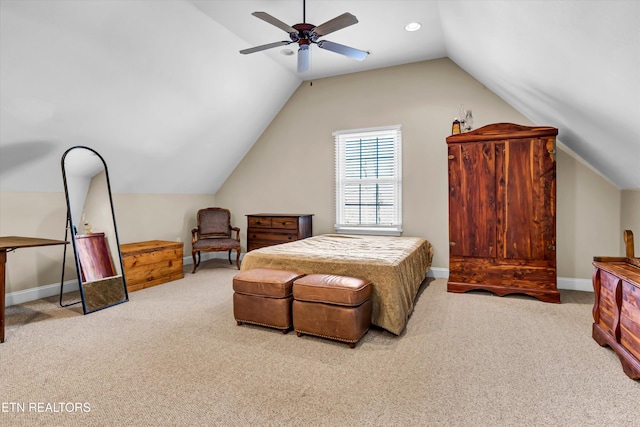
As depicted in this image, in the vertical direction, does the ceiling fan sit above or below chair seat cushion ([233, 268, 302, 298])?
above

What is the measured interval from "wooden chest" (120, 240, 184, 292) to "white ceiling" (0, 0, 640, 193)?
0.99m

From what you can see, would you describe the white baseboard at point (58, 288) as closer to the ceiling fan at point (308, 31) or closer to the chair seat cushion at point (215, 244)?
the chair seat cushion at point (215, 244)

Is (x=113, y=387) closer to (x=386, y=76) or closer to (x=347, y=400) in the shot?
(x=347, y=400)

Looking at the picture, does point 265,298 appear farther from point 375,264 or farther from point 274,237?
point 274,237

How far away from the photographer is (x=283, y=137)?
5.95 meters

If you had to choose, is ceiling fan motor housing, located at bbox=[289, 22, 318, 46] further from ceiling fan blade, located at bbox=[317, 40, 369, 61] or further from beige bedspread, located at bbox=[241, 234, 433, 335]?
beige bedspread, located at bbox=[241, 234, 433, 335]

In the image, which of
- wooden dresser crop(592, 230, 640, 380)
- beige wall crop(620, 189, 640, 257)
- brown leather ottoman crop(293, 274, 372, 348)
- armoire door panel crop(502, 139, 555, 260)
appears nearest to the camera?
wooden dresser crop(592, 230, 640, 380)

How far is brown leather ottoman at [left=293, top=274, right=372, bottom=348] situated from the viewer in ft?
8.73

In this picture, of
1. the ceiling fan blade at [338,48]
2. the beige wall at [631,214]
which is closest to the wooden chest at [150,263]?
the ceiling fan blade at [338,48]

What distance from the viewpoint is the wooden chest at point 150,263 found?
14.4 ft

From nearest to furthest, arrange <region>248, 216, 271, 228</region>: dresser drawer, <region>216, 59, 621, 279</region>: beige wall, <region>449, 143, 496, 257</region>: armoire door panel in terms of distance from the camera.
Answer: <region>449, 143, 496, 257</region>: armoire door panel → <region>216, 59, 621, 279</region>: beige wall → <region>248, 216, 271, 228</region>: dresser drawer

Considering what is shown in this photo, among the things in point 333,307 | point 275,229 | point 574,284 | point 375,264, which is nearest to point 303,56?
point 375,264

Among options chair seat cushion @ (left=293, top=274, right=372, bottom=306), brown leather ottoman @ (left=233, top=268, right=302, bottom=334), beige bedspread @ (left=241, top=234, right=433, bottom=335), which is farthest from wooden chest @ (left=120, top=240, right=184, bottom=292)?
chair seat cushion @ (left=293, top=274, right=372, bottom=306)

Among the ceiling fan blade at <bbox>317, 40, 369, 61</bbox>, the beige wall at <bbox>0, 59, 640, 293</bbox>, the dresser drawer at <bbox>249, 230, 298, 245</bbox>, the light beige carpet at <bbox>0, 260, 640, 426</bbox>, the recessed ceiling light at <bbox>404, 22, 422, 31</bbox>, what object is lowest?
the light beige carpet at <bbox>0, 260, 640, 426</bbox>
